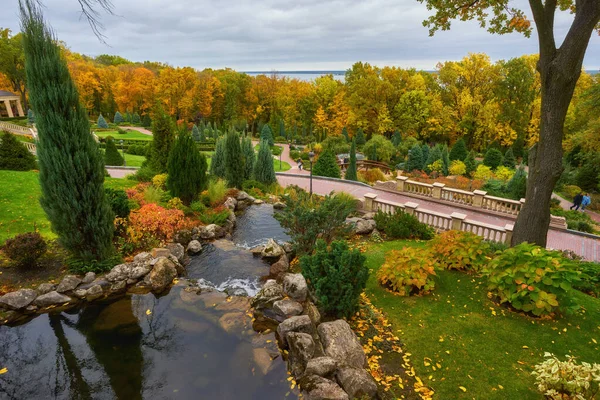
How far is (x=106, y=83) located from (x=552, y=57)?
61.8m

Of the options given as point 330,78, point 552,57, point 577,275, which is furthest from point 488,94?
point 577,275

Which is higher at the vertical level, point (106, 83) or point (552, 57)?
point (106, 83)

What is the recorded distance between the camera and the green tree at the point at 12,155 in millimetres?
16406

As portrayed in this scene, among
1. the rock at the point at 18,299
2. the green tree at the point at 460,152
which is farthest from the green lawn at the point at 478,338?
the green tree at the point at 460,152

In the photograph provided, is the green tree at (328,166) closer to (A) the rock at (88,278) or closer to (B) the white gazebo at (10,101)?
(A) the rock at (88,278)

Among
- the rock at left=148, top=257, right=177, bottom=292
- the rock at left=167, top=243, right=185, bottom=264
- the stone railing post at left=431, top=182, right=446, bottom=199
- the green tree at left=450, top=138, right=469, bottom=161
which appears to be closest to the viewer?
the rock at left=148, top=257, right=177, bottom=292

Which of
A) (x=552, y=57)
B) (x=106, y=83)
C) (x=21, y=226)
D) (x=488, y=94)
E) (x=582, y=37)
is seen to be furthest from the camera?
(x=106, y=83)

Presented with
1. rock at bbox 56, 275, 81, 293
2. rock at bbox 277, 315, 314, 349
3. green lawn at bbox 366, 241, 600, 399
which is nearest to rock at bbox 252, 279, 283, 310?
rock at bbox 277, 315, 314, 349

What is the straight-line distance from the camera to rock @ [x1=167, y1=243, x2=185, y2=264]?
401 inches

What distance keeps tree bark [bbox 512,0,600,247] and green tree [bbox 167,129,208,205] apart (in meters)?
11.9

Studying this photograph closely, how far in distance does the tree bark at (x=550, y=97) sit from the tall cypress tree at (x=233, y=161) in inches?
516

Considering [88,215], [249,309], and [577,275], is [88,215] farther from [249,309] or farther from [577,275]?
[577,275]

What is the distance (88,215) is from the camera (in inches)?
331

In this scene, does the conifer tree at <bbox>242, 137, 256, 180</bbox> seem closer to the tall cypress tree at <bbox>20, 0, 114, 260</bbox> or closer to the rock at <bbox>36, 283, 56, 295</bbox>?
the tall cypress tree at <bbox>20, 0, 114, 260</bbox>
